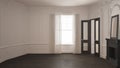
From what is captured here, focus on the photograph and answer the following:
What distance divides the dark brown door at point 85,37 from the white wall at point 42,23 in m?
0.46

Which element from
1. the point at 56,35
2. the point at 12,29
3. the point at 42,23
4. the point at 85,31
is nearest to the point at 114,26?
the point at 85,31

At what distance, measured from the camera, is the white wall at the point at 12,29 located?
24.7 ft

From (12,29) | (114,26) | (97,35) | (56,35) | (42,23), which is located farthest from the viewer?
(42,23)

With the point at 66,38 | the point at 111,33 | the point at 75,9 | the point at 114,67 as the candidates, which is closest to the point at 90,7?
the point at 75,9

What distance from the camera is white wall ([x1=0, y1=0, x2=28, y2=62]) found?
24.7 ft

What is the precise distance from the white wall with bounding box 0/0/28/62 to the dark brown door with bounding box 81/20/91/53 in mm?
3747

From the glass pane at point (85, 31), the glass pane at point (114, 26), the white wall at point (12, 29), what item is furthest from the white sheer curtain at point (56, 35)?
the glass pane at point (114, 26)

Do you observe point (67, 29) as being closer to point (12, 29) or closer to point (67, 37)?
point (67, 37)

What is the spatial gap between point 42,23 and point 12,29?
245cm

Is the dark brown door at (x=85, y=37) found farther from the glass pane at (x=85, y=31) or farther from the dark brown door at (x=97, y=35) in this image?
the dark brown door at (x=97, y=35)

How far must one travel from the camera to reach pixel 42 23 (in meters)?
10.4

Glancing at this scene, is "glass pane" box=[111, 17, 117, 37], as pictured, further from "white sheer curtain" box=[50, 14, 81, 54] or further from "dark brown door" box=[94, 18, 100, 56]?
"white sheer curtain" box=[50, 14, 81, 54]

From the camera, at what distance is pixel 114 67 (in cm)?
626

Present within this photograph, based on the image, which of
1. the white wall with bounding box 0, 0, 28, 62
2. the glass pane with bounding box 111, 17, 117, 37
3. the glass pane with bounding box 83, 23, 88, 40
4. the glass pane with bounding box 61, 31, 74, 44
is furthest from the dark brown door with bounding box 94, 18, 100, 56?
the white wall with bounding box 0, 0, 28, 62
